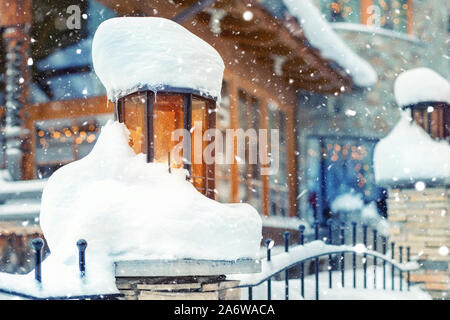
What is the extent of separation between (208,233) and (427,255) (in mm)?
5032

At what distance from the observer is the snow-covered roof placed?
25.5 ft

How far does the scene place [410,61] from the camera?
13.2m

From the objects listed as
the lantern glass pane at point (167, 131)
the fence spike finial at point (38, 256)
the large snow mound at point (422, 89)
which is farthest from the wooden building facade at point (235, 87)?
the fence spike finial at point (38, 256)

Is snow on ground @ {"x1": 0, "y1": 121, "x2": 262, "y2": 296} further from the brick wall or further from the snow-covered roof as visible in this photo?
the brick wall

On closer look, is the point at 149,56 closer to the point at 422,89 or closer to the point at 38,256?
the point at 38,256

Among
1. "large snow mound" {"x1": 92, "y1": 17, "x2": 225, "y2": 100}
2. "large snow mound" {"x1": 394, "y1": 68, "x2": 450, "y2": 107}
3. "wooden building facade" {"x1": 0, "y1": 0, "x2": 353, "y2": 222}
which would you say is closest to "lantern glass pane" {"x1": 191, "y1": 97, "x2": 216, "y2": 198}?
"large snow mound" {"x1": 92, "y1": 17, "x2": 225, "y2": 100}

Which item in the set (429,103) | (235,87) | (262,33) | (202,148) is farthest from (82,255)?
(429,103)

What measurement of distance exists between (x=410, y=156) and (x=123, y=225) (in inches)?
216

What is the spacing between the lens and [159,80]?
4223 mm

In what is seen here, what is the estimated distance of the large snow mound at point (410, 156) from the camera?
25.8ft

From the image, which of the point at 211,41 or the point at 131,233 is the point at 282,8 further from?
the point at 131,233

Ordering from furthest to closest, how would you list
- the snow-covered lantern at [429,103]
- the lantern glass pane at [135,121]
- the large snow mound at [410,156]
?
the snow-covered lantern at [429,103] → the large snow mound at [410,156] → the lantern glass pane at [135,121]

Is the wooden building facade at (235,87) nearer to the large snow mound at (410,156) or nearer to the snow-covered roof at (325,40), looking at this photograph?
the snow-covered roof at (325,40)

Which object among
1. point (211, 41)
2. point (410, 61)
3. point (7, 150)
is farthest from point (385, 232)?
point (7, 150)
